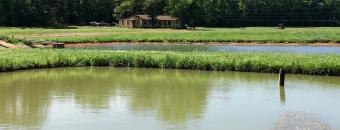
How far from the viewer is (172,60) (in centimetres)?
3425

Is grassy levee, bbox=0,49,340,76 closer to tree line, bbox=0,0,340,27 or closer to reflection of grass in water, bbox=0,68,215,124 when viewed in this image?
reflection of grass in water, bbox=0,68,215,124

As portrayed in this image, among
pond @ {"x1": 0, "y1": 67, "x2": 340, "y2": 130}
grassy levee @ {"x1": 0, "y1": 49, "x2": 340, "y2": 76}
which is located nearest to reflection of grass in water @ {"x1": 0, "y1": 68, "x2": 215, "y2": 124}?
pond @ {"x1": 0, "y1": 67, "x2": 340, "y2": 130}

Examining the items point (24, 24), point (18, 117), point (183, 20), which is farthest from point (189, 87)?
point (183, 20)

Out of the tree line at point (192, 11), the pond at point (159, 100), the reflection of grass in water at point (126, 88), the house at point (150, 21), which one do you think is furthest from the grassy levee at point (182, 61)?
the house at point (150, 21)

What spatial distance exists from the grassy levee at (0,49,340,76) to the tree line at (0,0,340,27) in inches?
2268

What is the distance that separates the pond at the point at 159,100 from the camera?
17562 mm

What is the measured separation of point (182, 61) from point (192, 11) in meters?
77.7

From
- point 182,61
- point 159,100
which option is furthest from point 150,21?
point 159,100

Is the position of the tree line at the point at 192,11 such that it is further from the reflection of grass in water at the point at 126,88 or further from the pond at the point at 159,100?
the pond at the point at 159,100

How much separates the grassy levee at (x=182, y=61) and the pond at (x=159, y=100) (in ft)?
3.42

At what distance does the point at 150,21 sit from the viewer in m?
111

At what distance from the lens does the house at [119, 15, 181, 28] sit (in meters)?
108

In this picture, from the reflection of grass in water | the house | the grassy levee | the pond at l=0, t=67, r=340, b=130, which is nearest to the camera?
the pond at l=0, t=67, r=340, b=130

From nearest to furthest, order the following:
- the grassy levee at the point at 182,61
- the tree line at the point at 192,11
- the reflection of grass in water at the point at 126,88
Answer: the reflection of grass in water at the point at 126,88, the grassy levee at the point at 182,61, the tree line at the point at 192,11
